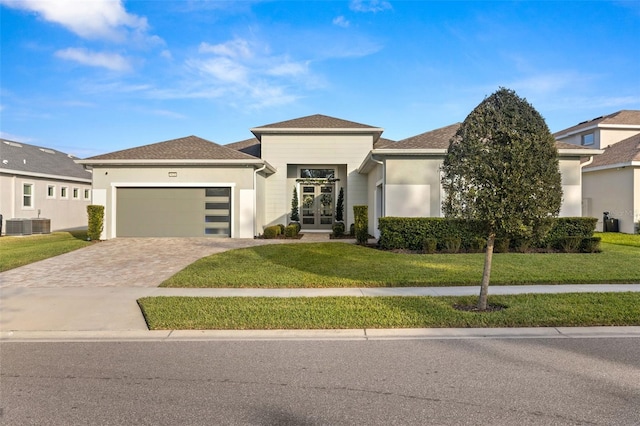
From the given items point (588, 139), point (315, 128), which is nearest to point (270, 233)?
point (315, 128)

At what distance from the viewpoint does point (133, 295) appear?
8.29 metres

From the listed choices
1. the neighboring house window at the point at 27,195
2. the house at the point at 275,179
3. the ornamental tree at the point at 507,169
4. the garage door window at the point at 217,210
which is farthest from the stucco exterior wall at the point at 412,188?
the neighboring house window at the point at 27,195

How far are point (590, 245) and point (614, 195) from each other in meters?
10.0

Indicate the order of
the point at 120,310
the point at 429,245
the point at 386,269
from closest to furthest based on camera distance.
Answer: the point at 120,310, the point at 386,269, the point at 429,245

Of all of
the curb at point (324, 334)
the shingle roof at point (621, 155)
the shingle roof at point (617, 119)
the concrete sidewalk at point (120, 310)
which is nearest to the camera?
the curb at point (324, 334)

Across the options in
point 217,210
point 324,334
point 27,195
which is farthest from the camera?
point 27,195

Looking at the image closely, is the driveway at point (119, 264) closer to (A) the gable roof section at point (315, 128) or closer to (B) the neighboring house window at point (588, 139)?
(A) the gable roof section at point (315, 128)

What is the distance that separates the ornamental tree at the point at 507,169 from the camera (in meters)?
6.70

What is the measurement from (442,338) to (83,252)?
41.5 ft

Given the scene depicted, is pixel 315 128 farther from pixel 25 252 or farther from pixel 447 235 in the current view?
pixel 25 252

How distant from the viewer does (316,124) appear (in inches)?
870

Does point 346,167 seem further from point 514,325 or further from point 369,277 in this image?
point 514,325

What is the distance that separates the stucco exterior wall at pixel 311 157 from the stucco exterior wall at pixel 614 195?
1223 cm

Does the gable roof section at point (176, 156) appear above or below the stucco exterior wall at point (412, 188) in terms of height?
above
